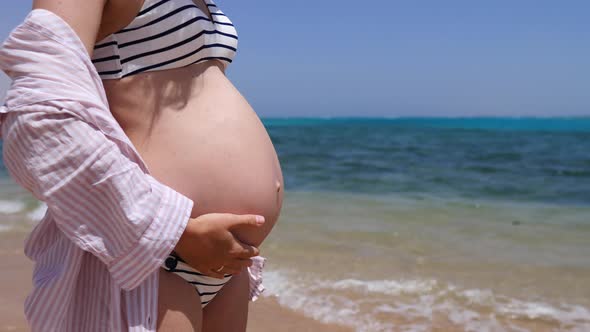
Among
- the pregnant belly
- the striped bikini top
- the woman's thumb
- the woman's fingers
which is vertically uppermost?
the striped bikini top

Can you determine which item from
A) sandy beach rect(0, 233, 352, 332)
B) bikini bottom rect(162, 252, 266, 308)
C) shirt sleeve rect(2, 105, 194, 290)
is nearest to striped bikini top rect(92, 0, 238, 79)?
shirt sleeve rect(2, 105, 194, 290)

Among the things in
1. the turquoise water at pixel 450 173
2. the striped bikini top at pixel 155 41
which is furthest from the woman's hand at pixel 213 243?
the turquoise water at pixel 450 173

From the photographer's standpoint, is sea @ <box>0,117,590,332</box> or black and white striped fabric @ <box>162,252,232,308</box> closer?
black and white striped fabric @ <box>162,252,232,308</box>

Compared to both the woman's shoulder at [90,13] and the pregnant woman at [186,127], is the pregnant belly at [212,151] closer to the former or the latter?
the pregnant woman at [186,127]

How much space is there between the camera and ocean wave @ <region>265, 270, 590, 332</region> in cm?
284

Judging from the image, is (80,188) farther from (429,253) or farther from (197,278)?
(429,253)

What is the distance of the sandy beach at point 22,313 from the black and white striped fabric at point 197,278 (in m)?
1.61

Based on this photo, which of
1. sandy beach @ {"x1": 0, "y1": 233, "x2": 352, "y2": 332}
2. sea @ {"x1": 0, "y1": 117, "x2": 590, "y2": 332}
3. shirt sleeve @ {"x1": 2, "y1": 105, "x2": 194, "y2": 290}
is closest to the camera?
shirt sleeve @ {"x1": 2, "y1": 105, "x2": 194, "y2": 290}

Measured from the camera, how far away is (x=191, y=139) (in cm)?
105

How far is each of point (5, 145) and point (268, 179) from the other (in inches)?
19.2

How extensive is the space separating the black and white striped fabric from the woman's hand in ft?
0.05

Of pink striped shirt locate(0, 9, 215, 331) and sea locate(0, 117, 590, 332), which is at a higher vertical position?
pink striped shirt locate(0, 9, 215, 331)

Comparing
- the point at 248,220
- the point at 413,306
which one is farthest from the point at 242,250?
the point at 413,306

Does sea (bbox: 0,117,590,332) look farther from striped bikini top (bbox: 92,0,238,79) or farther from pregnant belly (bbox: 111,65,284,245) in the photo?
striped bikini top (bbox: 92,0,238,79)
